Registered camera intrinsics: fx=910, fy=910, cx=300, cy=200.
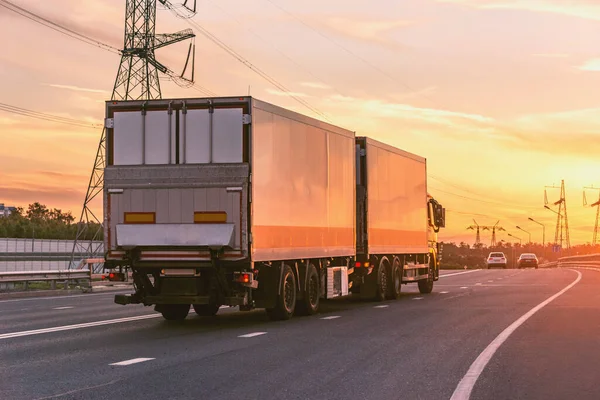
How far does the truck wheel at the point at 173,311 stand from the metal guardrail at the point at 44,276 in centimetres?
1124

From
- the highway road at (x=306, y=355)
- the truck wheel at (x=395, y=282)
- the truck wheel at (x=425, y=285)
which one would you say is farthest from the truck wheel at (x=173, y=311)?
the truck wheel at (x=425, y=285)

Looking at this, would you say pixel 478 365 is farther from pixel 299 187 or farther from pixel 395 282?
pixel 395 282

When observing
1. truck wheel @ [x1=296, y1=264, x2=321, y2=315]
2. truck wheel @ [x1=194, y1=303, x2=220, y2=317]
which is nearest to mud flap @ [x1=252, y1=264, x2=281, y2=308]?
truck wheel @ [x1=296, y1=264, x2=321, y2=315]

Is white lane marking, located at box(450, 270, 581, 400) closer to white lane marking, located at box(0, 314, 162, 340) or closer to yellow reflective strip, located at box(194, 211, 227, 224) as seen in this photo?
yellow reflective strip, located at box(194, 211, 227, 224)

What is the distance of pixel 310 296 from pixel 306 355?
703cm

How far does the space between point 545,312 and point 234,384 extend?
11.9 m

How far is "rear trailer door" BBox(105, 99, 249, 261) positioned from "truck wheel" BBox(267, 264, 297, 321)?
187 centimetres

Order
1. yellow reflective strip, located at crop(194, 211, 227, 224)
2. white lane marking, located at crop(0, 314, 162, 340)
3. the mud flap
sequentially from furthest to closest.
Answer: the mud flap → yellow reflective strip, located at crop(194, 211, 227, 224) → white lane marking, located at crop(0, 314, 162, 340)

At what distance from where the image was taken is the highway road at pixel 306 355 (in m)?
8.77

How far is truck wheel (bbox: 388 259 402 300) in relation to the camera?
80.4 ft

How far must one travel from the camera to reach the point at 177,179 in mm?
15695

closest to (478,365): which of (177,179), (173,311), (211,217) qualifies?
(211,217)

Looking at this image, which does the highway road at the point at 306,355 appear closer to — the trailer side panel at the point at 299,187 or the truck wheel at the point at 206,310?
the truck wheel at the point at 206,310

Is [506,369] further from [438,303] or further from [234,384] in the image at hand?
[438,303]
